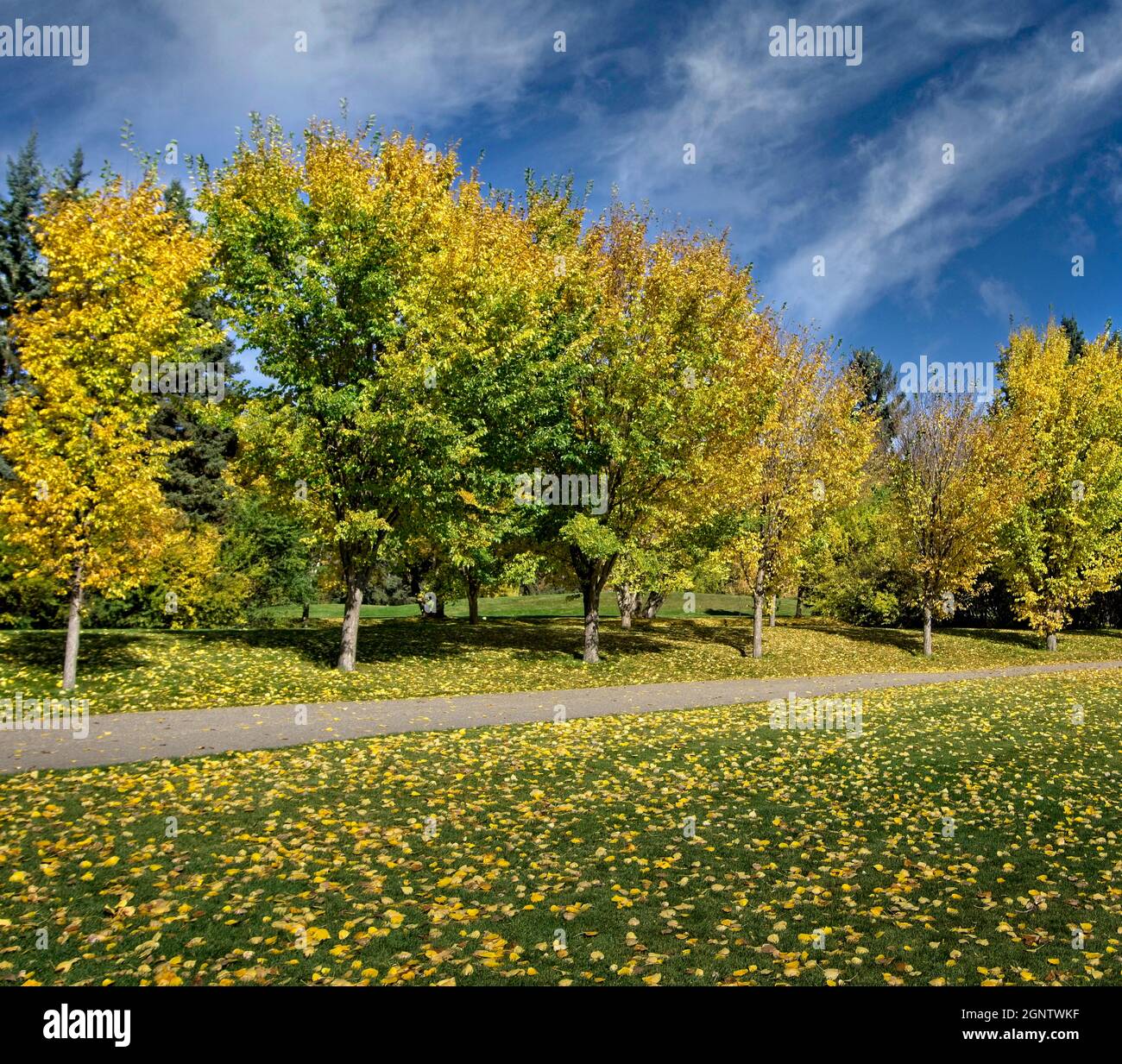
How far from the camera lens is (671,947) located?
6.11 m

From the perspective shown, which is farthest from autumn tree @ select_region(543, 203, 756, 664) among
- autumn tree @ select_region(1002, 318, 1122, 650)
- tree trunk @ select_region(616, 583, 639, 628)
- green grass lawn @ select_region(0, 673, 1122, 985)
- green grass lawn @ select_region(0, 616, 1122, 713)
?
autumn tree @ select_region(1002, 318, 1122, 650)

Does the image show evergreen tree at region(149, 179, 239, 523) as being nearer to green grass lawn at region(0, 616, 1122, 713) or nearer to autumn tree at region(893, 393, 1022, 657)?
green grass lawn at region(0, 616, 1122, 713)

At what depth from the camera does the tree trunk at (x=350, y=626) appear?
19.8 m

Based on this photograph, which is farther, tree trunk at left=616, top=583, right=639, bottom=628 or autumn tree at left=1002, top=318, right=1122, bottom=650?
tree trunk at left=616, top=583, right=639, bottom=628

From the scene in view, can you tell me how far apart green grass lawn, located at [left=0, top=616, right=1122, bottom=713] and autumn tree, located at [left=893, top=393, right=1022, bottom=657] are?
3702mm

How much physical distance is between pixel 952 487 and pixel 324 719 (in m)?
27.1

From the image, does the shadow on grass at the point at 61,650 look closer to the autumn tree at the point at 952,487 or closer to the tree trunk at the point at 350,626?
the tree trunk at the point at 350,626

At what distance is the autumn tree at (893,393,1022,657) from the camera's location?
3120 cm

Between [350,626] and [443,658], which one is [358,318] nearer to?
Answer: [350,626]

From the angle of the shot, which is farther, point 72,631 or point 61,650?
point 61,650

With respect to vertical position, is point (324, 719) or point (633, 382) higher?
point (633, 382)

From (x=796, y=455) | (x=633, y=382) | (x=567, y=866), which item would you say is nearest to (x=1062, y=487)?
(x=796, y=455)

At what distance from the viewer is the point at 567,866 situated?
25.8 ft
